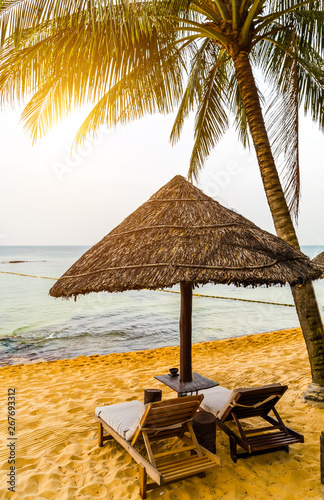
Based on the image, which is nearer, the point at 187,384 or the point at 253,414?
the point at 253,414

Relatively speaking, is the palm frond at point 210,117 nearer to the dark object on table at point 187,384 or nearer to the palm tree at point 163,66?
the palm tree at point 163,66

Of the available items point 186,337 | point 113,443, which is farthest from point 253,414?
point 113,443

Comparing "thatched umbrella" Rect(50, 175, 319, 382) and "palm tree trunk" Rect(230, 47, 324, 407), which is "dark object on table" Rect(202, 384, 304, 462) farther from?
"palm tree trunk" Rect(230, 47, 324, 407)

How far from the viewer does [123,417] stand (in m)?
3.07

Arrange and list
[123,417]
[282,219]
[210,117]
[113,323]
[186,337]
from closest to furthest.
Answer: [123,417] → [186,337] → [282,219] → [210,117] → [113,323]

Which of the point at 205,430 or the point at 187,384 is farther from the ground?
the point at 187,384

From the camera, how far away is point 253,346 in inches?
324

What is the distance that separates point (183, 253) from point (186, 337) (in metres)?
1.08

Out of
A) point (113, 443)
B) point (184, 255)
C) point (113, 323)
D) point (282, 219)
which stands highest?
point (282, 219)

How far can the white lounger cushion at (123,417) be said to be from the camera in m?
2.78

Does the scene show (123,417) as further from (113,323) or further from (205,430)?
(113,323)

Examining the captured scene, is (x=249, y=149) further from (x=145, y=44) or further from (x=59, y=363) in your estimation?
(x=59, y=363)

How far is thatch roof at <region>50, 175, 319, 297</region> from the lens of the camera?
282 centimetres

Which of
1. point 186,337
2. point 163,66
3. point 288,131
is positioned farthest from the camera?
point 288,131
